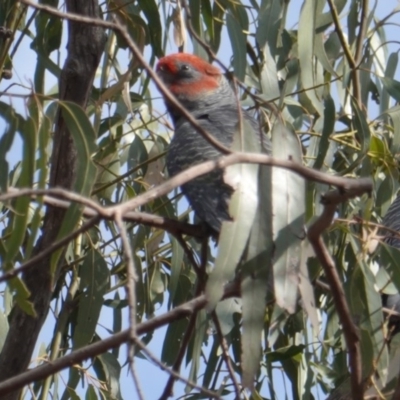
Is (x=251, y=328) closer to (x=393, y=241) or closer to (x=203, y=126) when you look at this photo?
(x=393, y=241)

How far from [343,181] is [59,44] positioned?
1.63 metres

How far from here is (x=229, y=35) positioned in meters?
2.35

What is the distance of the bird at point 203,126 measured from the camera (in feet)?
7.73

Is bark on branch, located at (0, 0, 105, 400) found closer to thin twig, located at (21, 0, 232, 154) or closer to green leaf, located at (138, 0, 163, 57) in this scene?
green leaf, located at (138, 0, 163, 57)

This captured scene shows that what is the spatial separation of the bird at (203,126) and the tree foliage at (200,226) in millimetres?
76

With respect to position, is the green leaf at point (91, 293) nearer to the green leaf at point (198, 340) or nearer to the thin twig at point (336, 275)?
the green leaf at point (198, 340)

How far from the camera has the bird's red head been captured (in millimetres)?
3158

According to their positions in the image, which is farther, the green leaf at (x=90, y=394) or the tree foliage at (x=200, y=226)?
the green leaf at (x=90, y=394)

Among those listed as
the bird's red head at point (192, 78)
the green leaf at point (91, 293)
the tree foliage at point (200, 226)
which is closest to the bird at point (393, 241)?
the tree foliage at point (200, 226)

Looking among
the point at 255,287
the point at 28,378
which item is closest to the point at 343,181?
the point at 255,287

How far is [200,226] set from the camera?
2188mm

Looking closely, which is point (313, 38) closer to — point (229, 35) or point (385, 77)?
point (229, 35)

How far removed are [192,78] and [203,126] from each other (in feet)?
1.78

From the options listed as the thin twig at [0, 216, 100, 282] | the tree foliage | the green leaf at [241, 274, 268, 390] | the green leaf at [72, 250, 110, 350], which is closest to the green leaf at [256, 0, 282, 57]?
the tree foliage
